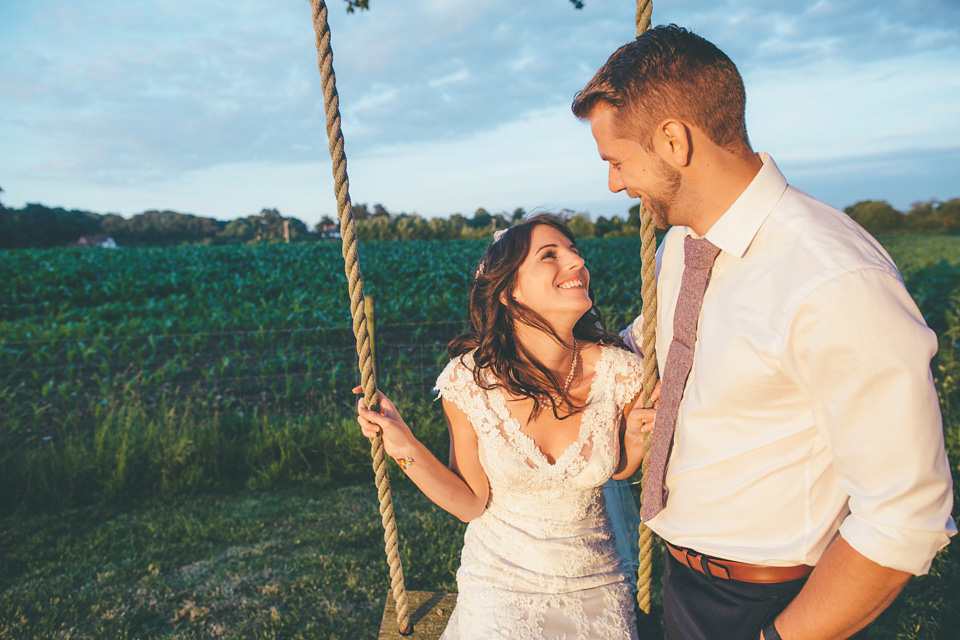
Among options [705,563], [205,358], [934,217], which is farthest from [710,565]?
[934,217]

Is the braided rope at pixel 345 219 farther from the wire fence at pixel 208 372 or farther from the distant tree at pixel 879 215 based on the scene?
the distant tree at pixel 879 215

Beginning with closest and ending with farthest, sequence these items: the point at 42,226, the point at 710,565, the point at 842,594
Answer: the point at 842,594 → the point at 710,565 → the point at 42,226

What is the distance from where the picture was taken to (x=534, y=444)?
2219 mm

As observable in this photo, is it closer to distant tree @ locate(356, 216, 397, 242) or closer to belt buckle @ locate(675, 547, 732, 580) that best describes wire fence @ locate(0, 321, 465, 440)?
belt buckle @ locate(675, 547, 732, 580)

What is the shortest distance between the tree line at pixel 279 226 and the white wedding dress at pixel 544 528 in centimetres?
2699

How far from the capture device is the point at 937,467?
1094mm

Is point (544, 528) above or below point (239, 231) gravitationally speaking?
below

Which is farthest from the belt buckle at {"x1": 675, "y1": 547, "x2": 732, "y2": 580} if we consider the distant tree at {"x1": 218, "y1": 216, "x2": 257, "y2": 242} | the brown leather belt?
the distant tree at {"x1": 218, "y1": 216, "x2": 257, "y2": 242}

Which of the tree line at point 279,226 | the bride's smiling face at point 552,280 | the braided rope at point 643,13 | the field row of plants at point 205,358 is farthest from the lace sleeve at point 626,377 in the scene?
the tree line at point 279,226

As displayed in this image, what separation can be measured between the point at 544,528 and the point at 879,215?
5384 cm

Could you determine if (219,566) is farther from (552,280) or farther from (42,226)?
(42,226)

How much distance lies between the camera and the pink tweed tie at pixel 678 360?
1505 millimetres

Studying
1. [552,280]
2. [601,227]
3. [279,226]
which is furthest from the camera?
[279,226]

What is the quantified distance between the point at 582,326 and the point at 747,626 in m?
1.25
